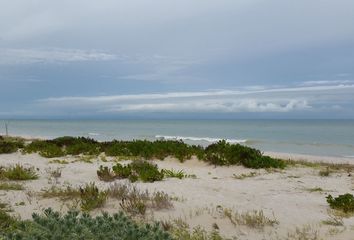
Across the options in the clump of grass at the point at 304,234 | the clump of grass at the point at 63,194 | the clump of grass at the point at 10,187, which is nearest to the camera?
the clump of grass at the point at 304,234

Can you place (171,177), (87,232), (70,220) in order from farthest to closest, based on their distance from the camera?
1. (171,177)
2. (70,220)
3. (87,232)

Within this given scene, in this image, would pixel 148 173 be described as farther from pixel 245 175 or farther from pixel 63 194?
pixel 245 175

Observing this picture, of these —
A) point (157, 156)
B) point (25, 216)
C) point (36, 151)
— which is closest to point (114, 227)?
point (25, 216)

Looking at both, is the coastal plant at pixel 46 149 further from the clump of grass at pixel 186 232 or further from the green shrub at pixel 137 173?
the clump of grass at pixel 186 232

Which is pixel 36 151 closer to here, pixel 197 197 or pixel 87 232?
pixel 197 197

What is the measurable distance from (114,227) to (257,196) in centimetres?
574

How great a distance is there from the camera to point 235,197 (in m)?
9.66

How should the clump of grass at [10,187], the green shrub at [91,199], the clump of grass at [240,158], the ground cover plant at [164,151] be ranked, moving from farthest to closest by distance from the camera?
the ground cover plant at [164,151], the clump of grass at [240,158], the clump of grass at [10,187], the green shrub at [91,199]

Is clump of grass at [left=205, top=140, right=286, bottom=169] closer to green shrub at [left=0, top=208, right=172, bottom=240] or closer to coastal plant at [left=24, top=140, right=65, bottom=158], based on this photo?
coastal plant at [left=24, top=140, right=65, bottom=158]

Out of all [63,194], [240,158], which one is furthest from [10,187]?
[240,158]

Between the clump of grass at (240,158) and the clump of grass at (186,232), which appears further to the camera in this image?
the clump of grass at (240,158)

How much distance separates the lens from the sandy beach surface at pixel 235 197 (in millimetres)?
7098

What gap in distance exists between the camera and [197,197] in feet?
30.8

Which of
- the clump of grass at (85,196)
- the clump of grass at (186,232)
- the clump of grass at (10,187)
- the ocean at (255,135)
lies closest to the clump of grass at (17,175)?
the clump of grass at (10,187)
